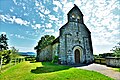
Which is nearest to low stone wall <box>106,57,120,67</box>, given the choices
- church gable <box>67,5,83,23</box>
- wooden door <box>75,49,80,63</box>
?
wooden door <box>75,49,80,63</box>

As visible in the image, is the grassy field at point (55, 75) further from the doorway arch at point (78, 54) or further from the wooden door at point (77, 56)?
the wooden door at point (77, 56)

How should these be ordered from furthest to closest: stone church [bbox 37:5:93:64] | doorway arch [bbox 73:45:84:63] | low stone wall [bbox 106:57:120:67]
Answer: doorway arch [bbox 73:45:84:63], stone church [bbox 37:5:93:64], low stone wall [bbox 106:57:120:67]

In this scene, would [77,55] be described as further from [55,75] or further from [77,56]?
[55,75]

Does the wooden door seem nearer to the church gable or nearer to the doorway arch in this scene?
the doorway arch

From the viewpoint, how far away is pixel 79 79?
8.41 metres

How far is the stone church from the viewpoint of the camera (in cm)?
2005

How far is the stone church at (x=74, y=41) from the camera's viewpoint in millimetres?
20047

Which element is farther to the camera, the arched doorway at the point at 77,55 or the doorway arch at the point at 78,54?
the arched doorway at the point at 77,55

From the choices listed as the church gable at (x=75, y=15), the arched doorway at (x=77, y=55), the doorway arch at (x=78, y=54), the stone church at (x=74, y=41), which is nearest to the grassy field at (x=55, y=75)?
the stone church at (x=74, y=41)

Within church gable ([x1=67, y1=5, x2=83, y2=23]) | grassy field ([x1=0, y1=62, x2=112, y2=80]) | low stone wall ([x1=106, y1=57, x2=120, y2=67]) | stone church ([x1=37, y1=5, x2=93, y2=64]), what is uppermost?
church gable ([x1=67, y1=5, x2=83, y2=23])

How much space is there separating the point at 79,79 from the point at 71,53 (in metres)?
12.1

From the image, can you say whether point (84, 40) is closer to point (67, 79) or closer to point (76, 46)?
point (76, 46)

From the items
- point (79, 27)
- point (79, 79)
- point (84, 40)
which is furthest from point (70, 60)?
point (79, 79)

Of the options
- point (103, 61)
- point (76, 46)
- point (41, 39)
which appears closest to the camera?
point (103, 61)
